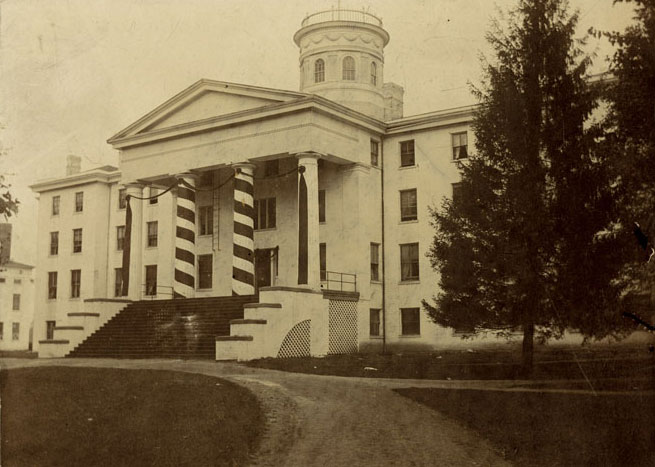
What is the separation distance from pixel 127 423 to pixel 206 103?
2339 centimetres

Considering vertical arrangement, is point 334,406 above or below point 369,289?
below

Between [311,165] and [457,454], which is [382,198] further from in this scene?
[457,454]

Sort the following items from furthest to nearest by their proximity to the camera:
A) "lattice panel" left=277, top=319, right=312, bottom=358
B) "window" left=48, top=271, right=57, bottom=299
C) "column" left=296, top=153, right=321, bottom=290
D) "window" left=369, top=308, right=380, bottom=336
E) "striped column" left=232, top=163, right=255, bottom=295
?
1. "window" left=48, top=271, right=57, bottom=299
2. "window" left=369, top=308, right=380, bottom=336
3. "striped column" left=232, top=163, right=255, bottom=295
4. "column" left=296, top=153, right=321, bottom=290
5. "lattice panel" left=277, top=319, right=312, bottom=358

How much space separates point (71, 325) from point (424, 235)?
620 inches

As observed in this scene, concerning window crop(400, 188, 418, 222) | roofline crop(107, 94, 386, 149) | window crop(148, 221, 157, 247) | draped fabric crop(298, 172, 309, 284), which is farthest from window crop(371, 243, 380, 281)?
window crop(148, 221, 157, 247)

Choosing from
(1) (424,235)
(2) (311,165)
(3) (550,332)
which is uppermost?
(2) (311,165)

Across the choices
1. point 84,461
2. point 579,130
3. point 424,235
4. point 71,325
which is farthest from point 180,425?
point 424,235

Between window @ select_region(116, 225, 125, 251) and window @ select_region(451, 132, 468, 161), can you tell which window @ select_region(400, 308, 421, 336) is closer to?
window @ select_region(451, 132, 468, 161)

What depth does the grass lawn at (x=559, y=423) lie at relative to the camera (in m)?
10.3

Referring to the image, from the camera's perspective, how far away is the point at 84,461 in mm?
8977

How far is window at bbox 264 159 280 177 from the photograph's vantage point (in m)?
34.7

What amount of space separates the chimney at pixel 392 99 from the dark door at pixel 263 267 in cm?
1050

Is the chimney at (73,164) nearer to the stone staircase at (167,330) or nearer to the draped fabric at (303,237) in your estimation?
the stone staircase at (167,330)

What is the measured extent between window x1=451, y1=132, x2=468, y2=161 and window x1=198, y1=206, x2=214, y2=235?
12542 millimetres
